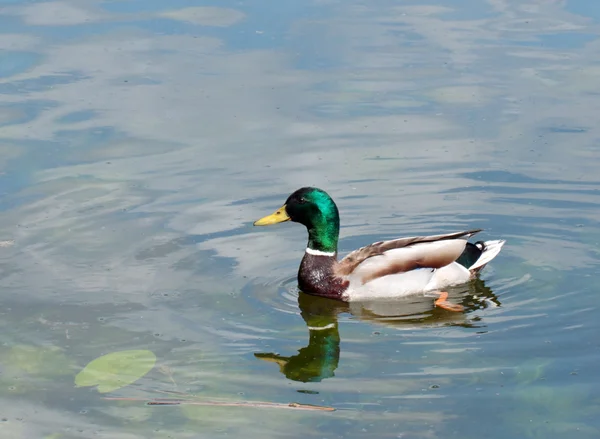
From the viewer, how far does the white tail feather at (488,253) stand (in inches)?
391

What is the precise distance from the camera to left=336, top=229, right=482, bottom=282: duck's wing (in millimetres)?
9906

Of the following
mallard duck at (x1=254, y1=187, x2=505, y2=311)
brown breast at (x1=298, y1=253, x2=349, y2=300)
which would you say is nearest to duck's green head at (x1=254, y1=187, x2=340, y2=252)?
mallard duck at (x1=254, y1=187, x2=505, y2=311)

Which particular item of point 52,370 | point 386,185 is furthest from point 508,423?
point 386,185

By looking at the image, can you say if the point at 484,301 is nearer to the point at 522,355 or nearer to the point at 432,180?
the point at 522,355

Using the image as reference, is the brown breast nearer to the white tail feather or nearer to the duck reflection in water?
the duck reflection in water

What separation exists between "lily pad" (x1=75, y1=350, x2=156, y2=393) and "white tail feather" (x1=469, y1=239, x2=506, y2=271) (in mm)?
3050

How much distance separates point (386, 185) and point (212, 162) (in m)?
1.82

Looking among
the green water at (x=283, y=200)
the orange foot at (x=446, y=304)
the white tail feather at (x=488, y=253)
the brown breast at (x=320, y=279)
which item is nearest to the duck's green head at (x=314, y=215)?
the brown breast at (x=320, y=279)

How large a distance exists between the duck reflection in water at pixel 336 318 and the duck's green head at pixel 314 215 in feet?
1.70

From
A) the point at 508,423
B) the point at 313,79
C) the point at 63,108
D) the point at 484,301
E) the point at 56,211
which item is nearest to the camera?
the point at 508,423

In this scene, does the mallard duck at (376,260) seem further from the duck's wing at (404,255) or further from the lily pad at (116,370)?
the lily pad at (116,370)

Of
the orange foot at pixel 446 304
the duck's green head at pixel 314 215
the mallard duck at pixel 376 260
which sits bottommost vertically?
the orange foot at pixel 446 304

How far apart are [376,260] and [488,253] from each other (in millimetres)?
934

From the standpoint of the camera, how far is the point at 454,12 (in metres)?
16.2
